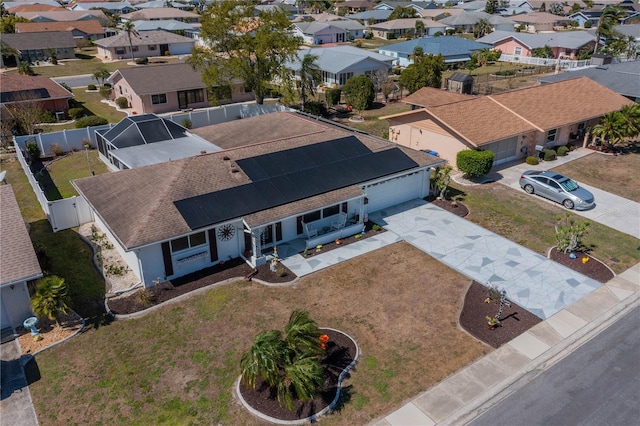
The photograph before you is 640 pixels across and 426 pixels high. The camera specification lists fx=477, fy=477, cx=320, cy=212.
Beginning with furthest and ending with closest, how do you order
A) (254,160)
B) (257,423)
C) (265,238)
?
(254,160), (265,238), (257,423)

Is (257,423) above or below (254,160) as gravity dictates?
below

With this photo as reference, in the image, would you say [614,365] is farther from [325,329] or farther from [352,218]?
[352,218]

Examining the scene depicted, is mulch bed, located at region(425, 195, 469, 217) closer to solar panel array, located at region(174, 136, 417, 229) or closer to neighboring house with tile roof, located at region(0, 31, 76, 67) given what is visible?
solar panel array, located at region(174, 136, 417, 229)

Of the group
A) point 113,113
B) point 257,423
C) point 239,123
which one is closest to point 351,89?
point 239,123

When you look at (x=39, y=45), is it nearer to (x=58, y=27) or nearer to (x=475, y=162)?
(x=58, y=27)

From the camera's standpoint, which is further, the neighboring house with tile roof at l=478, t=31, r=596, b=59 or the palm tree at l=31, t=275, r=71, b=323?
the neighboring house with tile roof at l=478, t=31, r=596, b=59

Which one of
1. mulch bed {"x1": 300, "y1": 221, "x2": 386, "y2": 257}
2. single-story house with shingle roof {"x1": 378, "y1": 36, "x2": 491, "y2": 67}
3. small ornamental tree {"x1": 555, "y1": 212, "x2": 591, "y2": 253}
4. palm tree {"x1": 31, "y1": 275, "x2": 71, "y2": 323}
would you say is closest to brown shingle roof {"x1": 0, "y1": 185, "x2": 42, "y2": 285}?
palm tree {"x1": 31, "y1": 275, "x2": 71, "y2": 323}
